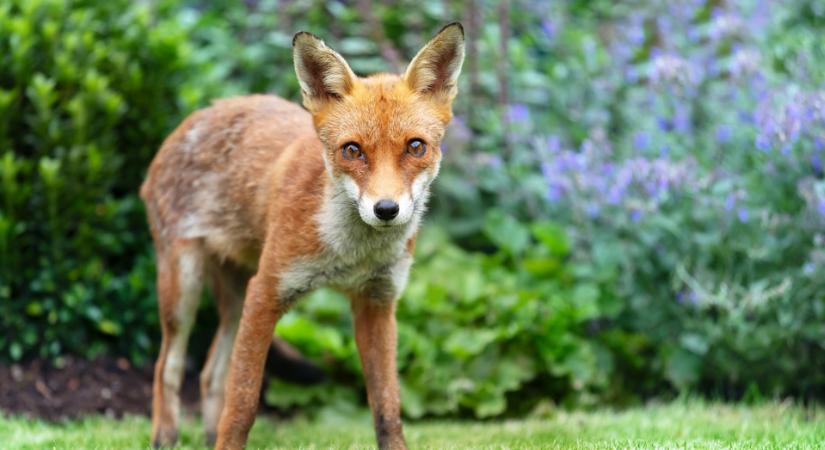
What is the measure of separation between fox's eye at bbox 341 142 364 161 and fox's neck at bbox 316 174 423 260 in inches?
11.6

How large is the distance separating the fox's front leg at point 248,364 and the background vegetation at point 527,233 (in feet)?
6.19

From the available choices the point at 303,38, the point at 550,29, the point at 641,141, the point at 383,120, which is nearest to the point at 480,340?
the point at 641,141

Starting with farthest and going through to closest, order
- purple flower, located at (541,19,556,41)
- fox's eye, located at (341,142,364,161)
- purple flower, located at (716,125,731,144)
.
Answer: purple flower, located at (541,19,556,41) → purple flower, located at (716,125,731,144) → fox's eye, located at (341,142,364,161)

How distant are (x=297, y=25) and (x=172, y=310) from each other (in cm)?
417

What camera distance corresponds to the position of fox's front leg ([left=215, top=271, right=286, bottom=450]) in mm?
4777

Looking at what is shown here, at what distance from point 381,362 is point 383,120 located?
1337 millimetres

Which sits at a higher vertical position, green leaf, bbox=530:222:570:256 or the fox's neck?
the fox's neck

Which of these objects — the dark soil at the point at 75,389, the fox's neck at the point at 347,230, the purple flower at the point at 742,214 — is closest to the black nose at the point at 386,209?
the fox's neck at the point at 347,230

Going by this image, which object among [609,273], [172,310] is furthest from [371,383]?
[609,273]

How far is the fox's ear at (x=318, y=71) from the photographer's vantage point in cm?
455

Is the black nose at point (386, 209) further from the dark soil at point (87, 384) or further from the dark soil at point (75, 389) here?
the dark soil at point (75, 389)

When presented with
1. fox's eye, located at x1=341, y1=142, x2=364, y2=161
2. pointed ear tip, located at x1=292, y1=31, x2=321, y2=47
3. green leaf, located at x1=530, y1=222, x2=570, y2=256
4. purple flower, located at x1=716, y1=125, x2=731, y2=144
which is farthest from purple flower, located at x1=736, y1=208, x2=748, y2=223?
pointed ear tip, located at x1=292, y1=31, x2=321, y2=47

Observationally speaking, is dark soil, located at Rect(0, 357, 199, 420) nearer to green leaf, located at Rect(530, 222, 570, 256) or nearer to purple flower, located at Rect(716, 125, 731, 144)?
green leaf, located at Rect(530, 222, 570, 256)

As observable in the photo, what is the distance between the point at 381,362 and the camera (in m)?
5.02
